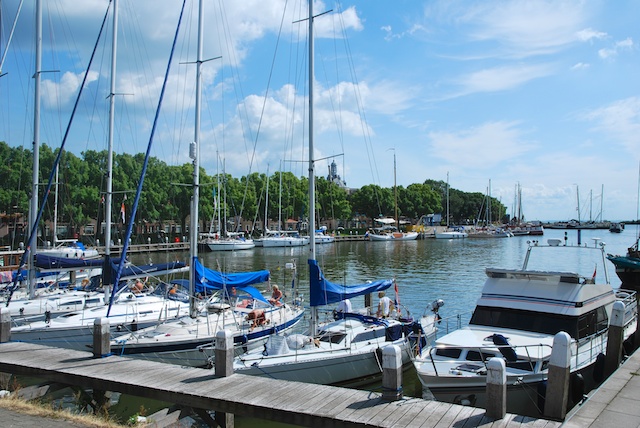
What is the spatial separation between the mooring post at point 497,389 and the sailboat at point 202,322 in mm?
9042

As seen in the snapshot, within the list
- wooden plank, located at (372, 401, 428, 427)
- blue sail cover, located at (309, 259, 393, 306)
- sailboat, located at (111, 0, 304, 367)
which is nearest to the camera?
wooden plank, located at (372, 401, 428, 427)

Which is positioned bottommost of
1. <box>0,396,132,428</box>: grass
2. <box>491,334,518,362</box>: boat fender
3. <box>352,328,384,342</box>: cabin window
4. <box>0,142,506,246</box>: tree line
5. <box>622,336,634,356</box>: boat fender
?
<box>622,336,634,356</box>: boat fender

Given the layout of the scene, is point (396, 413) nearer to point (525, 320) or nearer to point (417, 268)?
point (525, 320)

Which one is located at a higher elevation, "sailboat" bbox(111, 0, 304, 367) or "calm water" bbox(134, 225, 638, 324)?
"sailboat" bbox(111, 0, 304, 367)

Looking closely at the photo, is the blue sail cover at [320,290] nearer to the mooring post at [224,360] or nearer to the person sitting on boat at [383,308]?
the person sitting on boat at [383,308]

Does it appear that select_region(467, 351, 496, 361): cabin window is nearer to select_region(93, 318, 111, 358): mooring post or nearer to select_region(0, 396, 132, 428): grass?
select_region(0, 396, 132, 428): grass

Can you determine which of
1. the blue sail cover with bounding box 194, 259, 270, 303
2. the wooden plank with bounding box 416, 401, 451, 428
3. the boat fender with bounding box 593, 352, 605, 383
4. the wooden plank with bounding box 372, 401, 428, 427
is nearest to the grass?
the wooden plank with bounding box 372, 401, 428, 427

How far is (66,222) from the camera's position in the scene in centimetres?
8438

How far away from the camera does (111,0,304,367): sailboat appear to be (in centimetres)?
1875

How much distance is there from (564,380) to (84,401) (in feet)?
40.2

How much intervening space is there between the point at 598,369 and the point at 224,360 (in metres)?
11.0

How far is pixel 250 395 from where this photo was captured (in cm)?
1202

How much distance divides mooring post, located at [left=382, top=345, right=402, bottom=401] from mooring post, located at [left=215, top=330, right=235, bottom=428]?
161 inches

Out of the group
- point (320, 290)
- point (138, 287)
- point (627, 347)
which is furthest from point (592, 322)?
point (138, 287)
